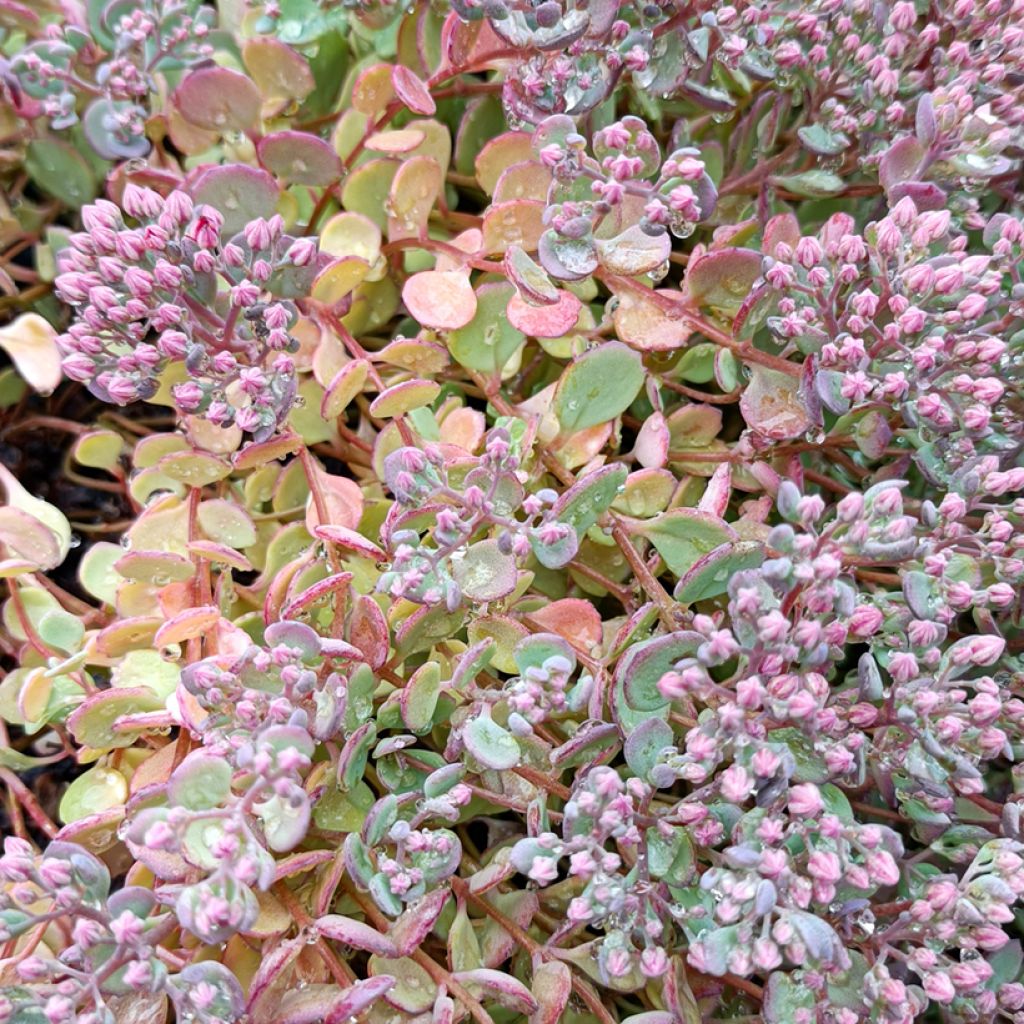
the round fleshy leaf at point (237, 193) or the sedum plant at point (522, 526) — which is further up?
the round fleshy leaf at point (237, 193)

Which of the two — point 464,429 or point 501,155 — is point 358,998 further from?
point 501,155

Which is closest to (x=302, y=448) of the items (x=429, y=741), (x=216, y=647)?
(x=216, y=647)

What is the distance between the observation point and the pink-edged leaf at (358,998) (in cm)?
78

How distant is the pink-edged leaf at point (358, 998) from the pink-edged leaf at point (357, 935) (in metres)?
0.02

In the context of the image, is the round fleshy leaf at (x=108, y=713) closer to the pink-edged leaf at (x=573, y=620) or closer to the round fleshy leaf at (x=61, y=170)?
the pink-edged leaf at (x=573, y=620)

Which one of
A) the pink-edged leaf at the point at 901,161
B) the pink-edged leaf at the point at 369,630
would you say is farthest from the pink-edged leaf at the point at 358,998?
the pink-edged leaf at the point at 901,161

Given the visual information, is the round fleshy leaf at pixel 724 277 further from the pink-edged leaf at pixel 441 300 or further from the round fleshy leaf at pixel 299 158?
the round fleshy leaf at pixel 299 158

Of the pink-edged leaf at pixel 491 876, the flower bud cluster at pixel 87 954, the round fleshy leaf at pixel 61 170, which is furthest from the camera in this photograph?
the round fleshy leaf at pixel 61 170

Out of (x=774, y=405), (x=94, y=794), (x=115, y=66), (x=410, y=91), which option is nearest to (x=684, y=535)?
(x=774, y=405)

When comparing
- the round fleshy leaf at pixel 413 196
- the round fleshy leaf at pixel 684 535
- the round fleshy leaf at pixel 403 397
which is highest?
the round fleshy leaf at pixel 413 196

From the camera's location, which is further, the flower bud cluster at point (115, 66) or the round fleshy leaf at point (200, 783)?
the flower bud cluster at point (115, 66)

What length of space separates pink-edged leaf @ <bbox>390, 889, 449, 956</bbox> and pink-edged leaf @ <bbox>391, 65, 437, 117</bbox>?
74cm

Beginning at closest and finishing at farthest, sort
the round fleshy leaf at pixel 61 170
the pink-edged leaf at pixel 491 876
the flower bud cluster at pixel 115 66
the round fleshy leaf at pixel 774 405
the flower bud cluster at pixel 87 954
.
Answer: the flower bud cluster at pixel 87 954 → the pink-edged leaf at pixel 491 876 → the round fleshy leaf at pixel 774 405 → the flower bud cluster at pixel 115 66 → the round fleshy leaf at pixel 61 170

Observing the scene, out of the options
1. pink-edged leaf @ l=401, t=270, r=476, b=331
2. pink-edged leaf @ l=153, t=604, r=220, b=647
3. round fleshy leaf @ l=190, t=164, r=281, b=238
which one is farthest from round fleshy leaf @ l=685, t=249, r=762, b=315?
pink-edged leaf @ l=153, t=604, r=220, b=647
